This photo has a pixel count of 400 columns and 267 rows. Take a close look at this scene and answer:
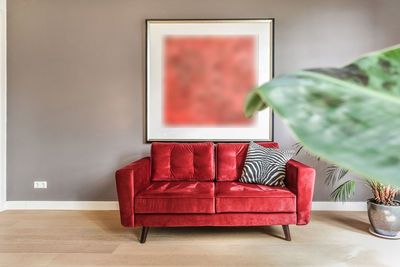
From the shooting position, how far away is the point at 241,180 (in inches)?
106

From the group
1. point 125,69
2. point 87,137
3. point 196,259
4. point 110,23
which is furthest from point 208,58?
point 196,259

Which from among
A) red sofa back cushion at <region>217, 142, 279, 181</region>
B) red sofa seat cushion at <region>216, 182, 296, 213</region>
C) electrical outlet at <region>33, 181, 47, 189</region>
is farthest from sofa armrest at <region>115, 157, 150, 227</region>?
electrical outlet at <region>33, 181, 47, 189</region>

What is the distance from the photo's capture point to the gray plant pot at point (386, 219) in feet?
7.62

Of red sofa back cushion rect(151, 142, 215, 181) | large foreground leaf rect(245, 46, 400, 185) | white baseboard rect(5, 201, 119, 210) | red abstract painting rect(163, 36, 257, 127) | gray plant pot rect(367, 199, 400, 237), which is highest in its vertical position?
red abstract painting rect(163, 36, 257, 127)

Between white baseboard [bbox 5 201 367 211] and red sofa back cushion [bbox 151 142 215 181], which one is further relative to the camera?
white baseboard [bbox 5 201 367 211]

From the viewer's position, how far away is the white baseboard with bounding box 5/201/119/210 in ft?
10.6

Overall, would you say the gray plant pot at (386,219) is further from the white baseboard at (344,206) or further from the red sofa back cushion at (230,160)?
the red sofa back cushion at (230,160)

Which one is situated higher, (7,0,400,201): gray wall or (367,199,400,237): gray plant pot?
(7,0,400,201): gray wall

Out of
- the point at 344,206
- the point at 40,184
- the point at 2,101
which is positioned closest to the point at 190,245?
the point at 344,206

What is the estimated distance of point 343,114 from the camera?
189 mm

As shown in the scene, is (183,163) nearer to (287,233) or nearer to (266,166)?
(266,166)

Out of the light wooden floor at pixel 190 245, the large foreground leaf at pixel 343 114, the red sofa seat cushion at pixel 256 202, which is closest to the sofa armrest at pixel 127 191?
the light wooden floor at pixel 190 245

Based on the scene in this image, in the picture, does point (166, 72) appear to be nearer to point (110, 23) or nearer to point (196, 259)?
point (110, 23)

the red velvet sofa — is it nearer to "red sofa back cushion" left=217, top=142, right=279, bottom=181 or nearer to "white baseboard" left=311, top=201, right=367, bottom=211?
"red sofa back cushion" left=217, top=142, right=279, bottom=181
